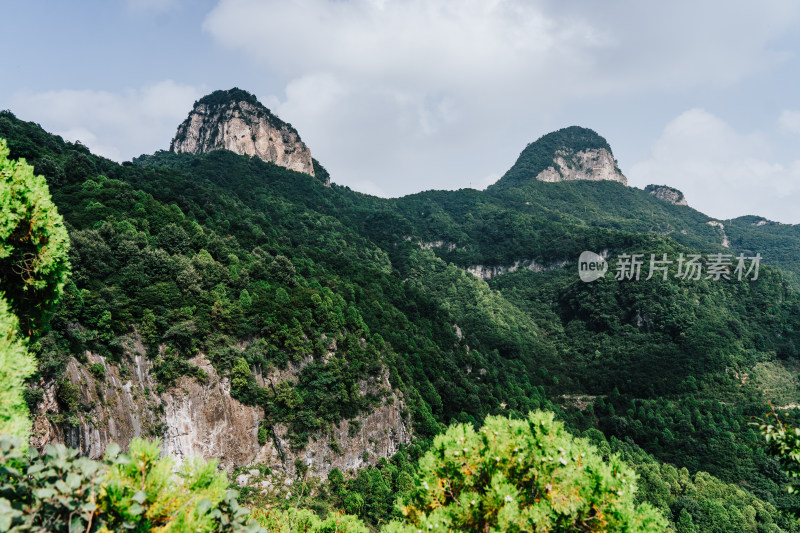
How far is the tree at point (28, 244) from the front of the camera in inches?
299

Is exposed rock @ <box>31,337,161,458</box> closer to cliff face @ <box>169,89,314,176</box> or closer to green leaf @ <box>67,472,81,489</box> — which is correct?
green leaf @ <box>67,472,81,489</box>

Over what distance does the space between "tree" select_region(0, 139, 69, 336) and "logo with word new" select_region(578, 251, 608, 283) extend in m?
109

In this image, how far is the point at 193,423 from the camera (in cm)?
2895

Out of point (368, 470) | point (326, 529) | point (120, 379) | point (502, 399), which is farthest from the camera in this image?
point (502, 399)

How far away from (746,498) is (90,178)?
252ft

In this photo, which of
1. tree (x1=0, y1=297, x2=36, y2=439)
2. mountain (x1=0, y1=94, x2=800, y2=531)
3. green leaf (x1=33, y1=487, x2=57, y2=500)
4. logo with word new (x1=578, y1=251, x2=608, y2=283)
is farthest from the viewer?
logo with word new (x1=578, y1=251, x2=608, y2=283)

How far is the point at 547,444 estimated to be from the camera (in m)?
8.43

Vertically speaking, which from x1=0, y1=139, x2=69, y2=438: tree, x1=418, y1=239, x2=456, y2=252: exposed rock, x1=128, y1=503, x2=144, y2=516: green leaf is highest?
x1=418, y1=239, x2=456, y2=252: exposed rock

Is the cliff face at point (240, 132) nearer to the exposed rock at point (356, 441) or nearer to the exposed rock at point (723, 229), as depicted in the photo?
the exposed rock at point (356, 441)

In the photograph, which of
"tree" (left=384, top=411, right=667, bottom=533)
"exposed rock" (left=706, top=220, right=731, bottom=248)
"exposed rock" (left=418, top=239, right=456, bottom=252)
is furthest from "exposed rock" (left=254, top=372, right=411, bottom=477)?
"exposed rock" (left=706, top=220, right=731, bottom=248)

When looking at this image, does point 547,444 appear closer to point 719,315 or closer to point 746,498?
point 746,498

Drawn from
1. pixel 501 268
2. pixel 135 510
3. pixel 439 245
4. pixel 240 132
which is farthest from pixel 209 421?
pixel 240 132

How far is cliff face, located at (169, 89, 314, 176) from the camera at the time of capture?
5167 inches

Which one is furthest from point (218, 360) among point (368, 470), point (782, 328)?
point (782, 328)
